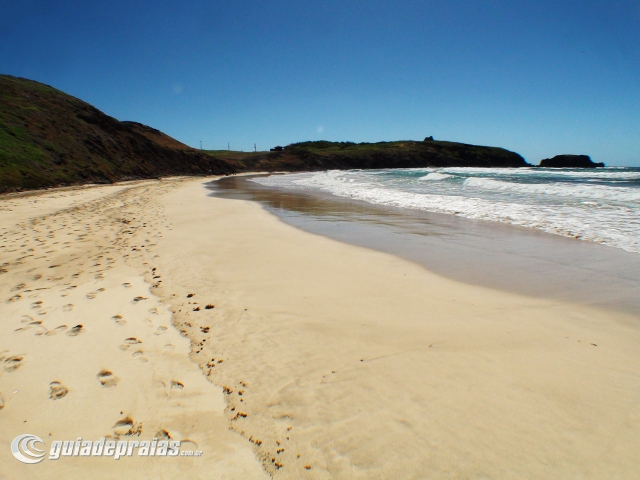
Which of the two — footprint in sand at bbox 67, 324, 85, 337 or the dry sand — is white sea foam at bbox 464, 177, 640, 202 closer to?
the dry sand

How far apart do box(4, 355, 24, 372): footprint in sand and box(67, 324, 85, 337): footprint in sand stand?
0.42 meters

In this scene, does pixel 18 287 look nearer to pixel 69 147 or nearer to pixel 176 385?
pixel 176 385

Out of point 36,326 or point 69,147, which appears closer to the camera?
point 36,326

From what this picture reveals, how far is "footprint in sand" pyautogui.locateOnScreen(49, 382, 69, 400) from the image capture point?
2.29 meters

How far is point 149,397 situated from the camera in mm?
2316

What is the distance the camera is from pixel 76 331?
3.16m

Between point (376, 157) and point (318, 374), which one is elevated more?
point (376, 157)

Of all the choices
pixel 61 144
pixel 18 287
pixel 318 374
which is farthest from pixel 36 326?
pixel 61 144

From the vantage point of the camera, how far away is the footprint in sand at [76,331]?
3.11m

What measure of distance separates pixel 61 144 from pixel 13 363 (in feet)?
89.9

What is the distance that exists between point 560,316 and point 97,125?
38631mm

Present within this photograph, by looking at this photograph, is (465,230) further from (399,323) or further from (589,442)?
(589,442)

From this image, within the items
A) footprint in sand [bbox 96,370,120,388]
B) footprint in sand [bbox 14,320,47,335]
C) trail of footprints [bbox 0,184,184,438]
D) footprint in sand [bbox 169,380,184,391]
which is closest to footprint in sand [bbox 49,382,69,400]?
trail of footprints [bbox 0,184,184,438]

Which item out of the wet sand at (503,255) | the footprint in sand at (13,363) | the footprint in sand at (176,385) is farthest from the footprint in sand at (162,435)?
the wet sand at (503,255)
